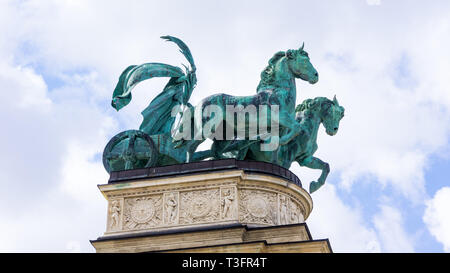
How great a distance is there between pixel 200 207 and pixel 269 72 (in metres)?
4.44

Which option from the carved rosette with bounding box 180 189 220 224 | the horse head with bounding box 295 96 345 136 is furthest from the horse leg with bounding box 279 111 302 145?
the carved rosette with bounding box 180 189 220 224

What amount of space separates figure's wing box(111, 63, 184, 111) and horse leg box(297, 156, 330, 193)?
4396 mm

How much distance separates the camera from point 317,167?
21.4 metres

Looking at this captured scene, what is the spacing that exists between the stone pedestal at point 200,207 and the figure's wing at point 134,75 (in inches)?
109

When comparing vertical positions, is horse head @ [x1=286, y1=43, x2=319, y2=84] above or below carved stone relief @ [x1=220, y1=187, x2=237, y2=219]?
above

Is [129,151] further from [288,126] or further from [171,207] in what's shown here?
[288,126]

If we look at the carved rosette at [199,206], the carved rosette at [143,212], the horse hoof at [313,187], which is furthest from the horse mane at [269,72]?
the carved rosette at [143,212]

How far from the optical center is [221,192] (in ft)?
62.0

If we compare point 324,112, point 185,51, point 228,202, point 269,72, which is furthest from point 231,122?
point 185,51

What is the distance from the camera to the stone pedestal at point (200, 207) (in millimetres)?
18250

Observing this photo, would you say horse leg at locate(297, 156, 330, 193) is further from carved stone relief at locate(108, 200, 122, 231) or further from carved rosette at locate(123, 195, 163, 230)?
carved stone relief at locate(108, 200, 122, 231)

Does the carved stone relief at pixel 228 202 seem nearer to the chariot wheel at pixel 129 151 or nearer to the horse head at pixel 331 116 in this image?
the chariot wheel at pixel 129 151

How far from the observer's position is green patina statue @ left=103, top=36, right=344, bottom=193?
20.1 metres
